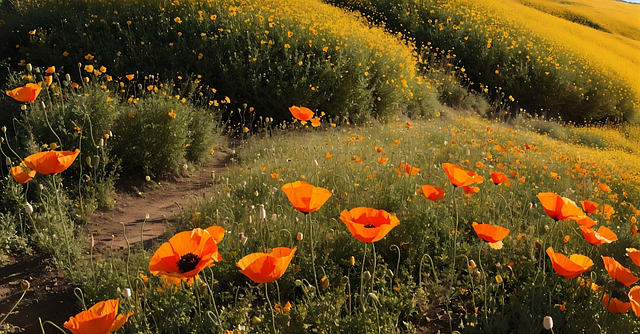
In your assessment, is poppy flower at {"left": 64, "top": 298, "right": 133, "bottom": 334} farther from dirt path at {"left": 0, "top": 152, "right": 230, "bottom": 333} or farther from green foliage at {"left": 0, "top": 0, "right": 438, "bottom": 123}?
green foliage at {"left": 0, "top": 0, "right": 438, "bottom": 123}

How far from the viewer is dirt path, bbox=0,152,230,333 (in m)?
2.62

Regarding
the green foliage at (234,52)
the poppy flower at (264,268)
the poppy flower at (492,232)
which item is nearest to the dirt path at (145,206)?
the green foliage at (234,52)

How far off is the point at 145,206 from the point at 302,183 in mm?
3641

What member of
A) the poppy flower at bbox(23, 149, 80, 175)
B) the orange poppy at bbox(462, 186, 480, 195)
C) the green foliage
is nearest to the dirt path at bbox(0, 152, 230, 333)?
the poppy flower at bbox(23, 149, 80, 175)

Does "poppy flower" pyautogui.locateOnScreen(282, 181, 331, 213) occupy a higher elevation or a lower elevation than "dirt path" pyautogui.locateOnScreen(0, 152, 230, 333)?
higher

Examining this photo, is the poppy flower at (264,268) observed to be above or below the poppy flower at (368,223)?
below

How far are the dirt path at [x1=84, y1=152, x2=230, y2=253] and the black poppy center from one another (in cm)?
209

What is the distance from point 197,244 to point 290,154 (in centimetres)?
374

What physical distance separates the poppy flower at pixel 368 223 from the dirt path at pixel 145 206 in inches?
90.9

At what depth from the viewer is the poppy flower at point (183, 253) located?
141 cm

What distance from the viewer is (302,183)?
1626mm

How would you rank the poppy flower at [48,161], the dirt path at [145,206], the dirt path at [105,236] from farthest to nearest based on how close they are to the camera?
the dirt path at [145,206] < the dirt path at [105,236] < the poppy flower at [48,161]

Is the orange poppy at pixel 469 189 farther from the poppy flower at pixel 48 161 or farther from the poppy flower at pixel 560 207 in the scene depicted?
the poppy flower at pixel 48 161

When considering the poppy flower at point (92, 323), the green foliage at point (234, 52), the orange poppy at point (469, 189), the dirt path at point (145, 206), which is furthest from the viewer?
the green foliage at point (234, 52)
